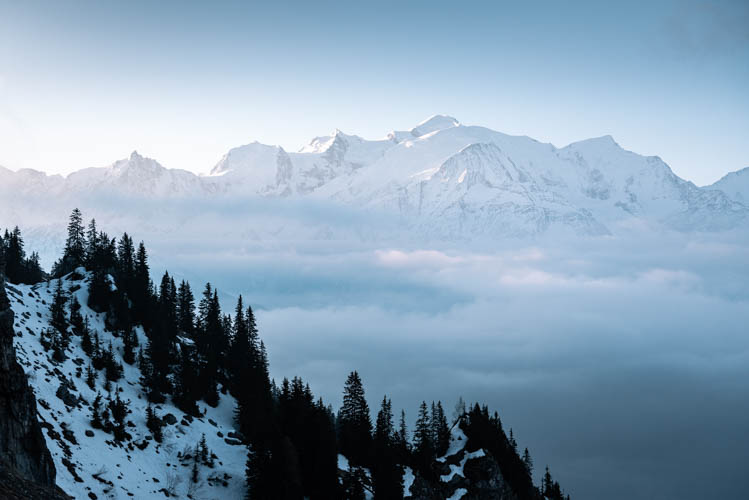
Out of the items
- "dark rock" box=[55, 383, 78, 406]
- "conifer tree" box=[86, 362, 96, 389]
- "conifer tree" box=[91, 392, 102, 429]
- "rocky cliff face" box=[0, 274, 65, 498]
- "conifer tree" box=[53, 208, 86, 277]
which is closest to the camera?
"rocky cliff face" box=[0, 274, 65, 498]

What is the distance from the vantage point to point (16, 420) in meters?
39.2

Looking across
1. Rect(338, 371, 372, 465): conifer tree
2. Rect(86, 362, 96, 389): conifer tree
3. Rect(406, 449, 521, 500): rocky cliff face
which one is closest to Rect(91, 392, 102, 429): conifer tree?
Rect(86, 362, 96, 389): conifer tree

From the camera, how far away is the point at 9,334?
40.7 m

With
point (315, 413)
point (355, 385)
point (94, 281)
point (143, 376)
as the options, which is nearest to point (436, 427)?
point (355, 385)

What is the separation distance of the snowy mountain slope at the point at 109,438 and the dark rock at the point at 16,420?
12.4m

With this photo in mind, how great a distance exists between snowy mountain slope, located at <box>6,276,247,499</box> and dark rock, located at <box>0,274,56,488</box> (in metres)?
12.4

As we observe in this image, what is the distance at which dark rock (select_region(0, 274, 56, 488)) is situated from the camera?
3803 cm

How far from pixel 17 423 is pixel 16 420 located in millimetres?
332

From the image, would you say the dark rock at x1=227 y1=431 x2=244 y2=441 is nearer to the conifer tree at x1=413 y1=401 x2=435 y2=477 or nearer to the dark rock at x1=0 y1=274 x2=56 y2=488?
the conifer tree at x1=413 y1=401 x2=435 y2=477

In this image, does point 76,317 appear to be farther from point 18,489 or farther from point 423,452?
point 423,452

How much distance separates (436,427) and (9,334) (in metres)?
83.7

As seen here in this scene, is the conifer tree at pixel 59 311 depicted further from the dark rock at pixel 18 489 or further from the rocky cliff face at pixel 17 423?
the dark rock at pixel 18 489

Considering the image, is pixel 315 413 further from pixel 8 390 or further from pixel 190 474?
pixel 8 390

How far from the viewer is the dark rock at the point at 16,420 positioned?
38.0 meters
